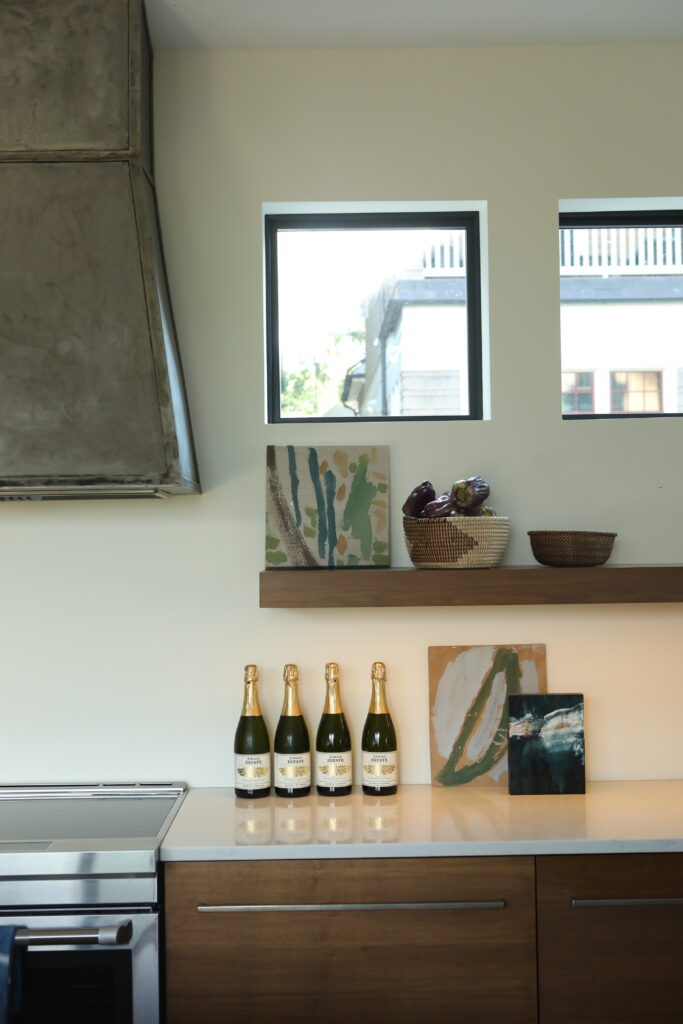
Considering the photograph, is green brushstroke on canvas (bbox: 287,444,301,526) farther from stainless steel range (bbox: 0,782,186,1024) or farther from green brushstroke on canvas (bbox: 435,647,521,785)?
stainless steel range (bbox: 0,782,186,1024)

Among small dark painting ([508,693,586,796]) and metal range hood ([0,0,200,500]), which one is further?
small dark painting ([508,693,586,796])

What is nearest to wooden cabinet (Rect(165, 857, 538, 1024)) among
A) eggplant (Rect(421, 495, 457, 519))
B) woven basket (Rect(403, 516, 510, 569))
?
woven basket (Rect(403, 516, 510, 569))

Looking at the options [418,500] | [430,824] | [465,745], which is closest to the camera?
[430,824]

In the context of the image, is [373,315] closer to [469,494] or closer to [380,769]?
[469,494]

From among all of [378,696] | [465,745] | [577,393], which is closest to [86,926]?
[378,696]

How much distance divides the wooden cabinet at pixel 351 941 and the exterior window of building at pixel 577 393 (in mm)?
1197

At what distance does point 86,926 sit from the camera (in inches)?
70.0

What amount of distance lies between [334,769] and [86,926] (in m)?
→ 0.65

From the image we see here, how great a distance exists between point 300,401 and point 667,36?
4.31ft

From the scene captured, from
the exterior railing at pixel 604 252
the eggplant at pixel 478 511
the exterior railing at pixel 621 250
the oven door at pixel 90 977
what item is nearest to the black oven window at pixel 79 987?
the oven door at pixel 90 977

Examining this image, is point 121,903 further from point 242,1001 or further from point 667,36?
point 667,36

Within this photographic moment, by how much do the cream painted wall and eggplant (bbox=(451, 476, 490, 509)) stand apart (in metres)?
0.21

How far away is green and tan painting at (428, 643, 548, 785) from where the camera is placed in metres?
2.28

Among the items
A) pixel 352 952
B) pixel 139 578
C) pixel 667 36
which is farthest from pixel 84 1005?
pixel 667 36
